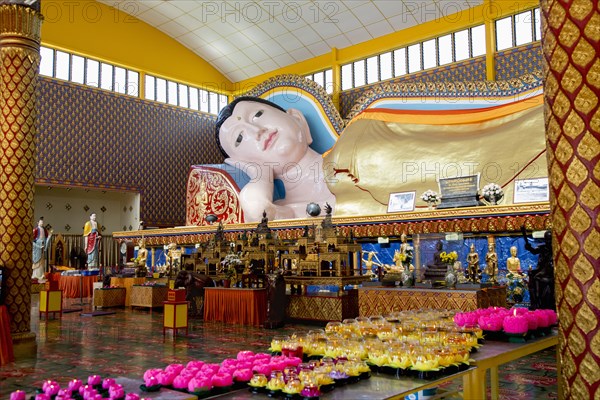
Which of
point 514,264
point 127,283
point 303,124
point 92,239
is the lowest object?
point 127,283

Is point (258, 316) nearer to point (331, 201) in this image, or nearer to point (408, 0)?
point (331, 201)

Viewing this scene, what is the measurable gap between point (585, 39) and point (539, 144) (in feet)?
26.4

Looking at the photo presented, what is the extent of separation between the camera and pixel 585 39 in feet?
7.75

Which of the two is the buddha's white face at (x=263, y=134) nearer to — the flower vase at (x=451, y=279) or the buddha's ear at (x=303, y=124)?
the buddha's ear at (x=303, y=124)

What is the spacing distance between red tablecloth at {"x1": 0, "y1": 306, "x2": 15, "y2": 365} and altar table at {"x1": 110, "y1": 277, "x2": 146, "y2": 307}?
5.14 meters

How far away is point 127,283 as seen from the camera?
10.4 meters

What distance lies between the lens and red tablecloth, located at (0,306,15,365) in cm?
487

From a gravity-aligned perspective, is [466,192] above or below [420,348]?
above

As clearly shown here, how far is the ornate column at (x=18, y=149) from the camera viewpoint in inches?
213

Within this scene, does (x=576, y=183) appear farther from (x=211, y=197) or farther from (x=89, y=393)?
(x=211, y=197)

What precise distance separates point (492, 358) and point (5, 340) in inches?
166

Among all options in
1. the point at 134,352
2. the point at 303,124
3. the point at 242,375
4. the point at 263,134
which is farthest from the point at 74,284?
the point at 242,375

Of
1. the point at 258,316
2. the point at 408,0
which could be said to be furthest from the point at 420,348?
the point at 408,0

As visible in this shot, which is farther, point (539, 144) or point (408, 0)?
point (408, 0)
